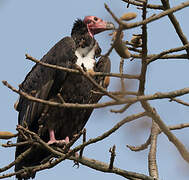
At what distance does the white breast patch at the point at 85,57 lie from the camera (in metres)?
7.30

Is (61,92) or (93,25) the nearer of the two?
(61,92)

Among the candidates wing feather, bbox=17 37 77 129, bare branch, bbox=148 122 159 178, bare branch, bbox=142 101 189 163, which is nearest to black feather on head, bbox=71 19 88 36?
wing feather, bbox=17 37 77 129

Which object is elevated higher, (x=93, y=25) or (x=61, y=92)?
(x=93, y=25)

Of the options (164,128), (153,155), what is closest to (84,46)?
(153,155)

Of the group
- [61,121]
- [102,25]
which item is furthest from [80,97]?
[102,25]

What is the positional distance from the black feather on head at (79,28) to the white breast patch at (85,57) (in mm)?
661

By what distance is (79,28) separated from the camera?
823cm

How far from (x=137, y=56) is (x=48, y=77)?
2.60 m

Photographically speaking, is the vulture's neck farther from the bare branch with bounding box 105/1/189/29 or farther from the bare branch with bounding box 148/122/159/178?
the bare branch with bounding box 105/1/189/29

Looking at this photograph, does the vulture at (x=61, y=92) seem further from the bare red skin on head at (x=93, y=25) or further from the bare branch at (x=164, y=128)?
the bare branch at (x=164, y=128)

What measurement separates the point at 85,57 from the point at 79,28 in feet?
3.38

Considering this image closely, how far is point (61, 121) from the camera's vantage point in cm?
754

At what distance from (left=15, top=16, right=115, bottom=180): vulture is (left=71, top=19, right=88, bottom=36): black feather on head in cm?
22

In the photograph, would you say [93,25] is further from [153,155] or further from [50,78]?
[153,155]
